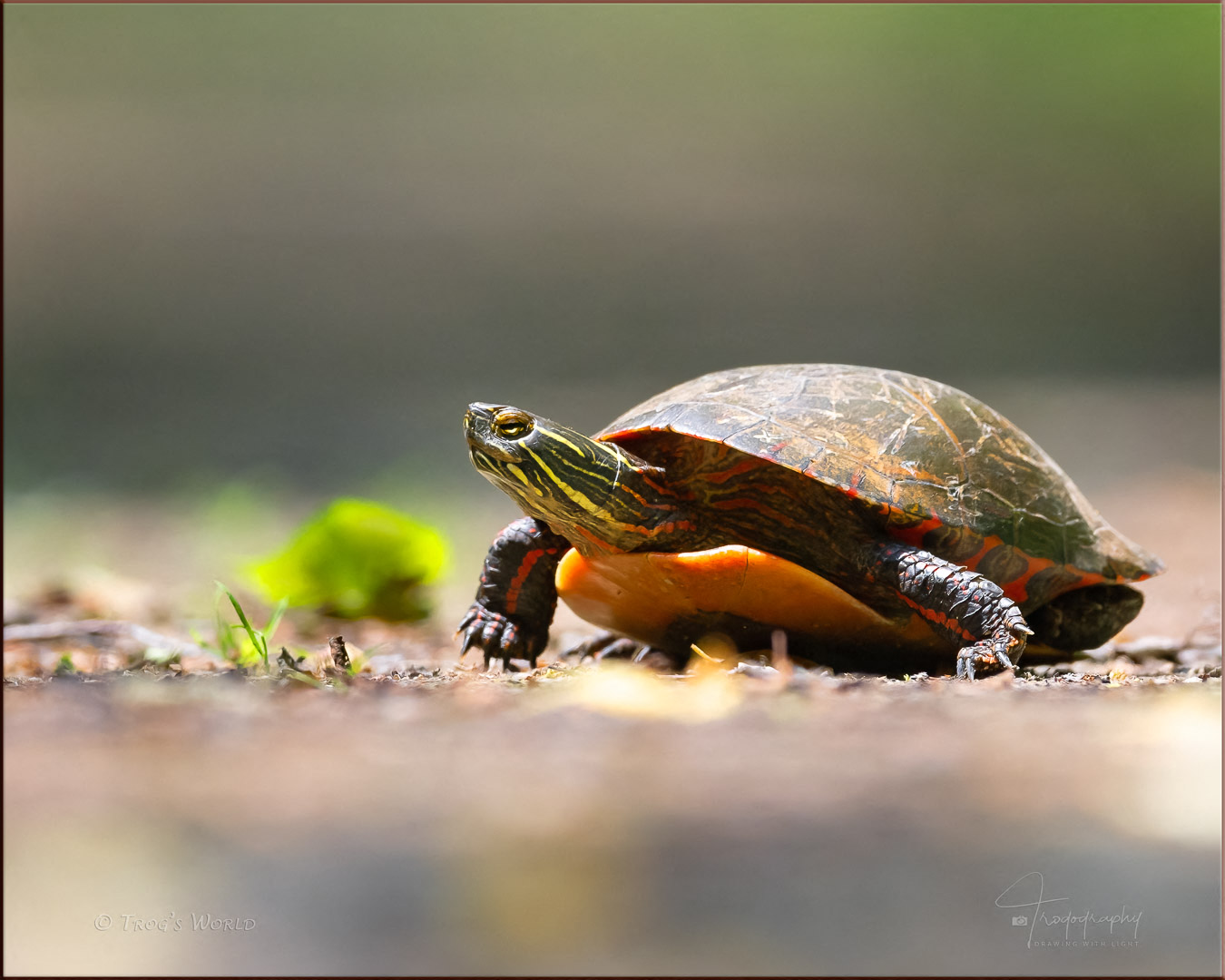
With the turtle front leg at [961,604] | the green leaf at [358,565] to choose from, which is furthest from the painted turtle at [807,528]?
the green leaf at [358,565]

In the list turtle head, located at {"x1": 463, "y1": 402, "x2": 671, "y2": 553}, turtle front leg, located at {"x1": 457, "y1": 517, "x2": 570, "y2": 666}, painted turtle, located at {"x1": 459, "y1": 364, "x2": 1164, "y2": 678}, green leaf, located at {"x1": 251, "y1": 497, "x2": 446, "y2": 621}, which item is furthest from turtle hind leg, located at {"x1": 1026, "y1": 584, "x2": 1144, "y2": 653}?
green leaf, located at {"x1": 251, "y1": 497, "x2": 446, "y2": 621}

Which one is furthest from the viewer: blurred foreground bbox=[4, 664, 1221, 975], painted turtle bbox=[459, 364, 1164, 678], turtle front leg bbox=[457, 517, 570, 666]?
turtle front leg bbox=[457, 517, 570, 666]

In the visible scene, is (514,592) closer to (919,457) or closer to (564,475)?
Answer: (564,475)

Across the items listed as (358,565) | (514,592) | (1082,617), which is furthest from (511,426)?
(1082,617)

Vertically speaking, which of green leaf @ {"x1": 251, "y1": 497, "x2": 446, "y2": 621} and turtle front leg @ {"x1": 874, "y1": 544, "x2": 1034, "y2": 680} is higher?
green leaf @ {"x1": 251, "y1": 497, "x2": 446, "y2": 621}

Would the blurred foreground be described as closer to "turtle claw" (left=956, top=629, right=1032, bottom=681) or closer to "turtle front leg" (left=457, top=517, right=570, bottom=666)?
"turtle claw" (left=956, top=629, right=1032, bottom=681)

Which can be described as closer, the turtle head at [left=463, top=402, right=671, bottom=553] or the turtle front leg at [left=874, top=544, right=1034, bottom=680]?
the turtle front leg at [left=874, top=544, right=1034, bottom=680]

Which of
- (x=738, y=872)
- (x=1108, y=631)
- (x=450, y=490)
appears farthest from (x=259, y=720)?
(x=450, y=490)

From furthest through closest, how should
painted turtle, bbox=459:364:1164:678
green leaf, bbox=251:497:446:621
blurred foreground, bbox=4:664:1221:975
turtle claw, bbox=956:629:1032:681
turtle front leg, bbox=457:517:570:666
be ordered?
1. green leaf, bbox=251:497:446:621
2. turtle front leg, bbox=457:517:570:666
3. painted turtle, bbox=459:364:1164:678
4. turtle claw, bbox=956:629:1032:681
5. blurred foreground, bbox=4:664:1221:975

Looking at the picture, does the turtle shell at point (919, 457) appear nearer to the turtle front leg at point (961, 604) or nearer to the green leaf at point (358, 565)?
the turtle front leg at point (961, 604)
